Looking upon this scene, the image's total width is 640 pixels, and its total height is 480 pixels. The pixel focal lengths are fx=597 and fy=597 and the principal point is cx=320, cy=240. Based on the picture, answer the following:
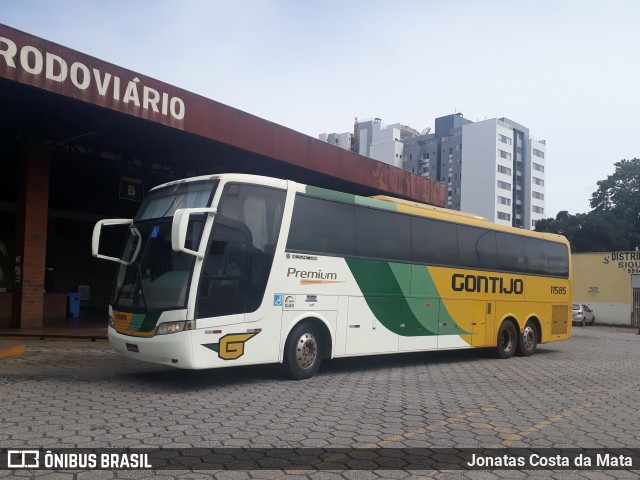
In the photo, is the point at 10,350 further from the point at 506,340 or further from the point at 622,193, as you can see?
the point at 622,193

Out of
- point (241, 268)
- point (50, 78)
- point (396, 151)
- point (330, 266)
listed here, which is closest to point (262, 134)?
point (50, 78)

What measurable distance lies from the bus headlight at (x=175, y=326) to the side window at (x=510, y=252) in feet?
28.6

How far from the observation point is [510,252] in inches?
588

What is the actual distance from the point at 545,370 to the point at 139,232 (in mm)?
8653

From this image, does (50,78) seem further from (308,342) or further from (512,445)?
(512,445)

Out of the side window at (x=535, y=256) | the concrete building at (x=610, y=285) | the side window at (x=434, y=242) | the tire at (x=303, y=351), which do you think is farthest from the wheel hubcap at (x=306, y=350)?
the concrete building at (x=610, y=285)

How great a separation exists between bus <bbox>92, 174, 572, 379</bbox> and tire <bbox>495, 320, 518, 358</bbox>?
41 centimetres

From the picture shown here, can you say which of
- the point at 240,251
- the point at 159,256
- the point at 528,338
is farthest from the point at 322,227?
the point at 528,338

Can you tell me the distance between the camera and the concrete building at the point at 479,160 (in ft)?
316

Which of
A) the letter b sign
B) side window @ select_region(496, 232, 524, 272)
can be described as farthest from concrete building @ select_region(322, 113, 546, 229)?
side window @ select_region(496, 232, 524, 272)

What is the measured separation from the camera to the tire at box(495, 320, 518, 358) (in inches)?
578

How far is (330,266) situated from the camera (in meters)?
10.6

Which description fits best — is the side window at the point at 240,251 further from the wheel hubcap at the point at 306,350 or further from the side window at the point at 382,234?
the side window at the point at 382,234

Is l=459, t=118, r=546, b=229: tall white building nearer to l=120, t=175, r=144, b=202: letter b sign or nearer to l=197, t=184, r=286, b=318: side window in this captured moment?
l=120, t=175, r=144, b=202: letter b sign
